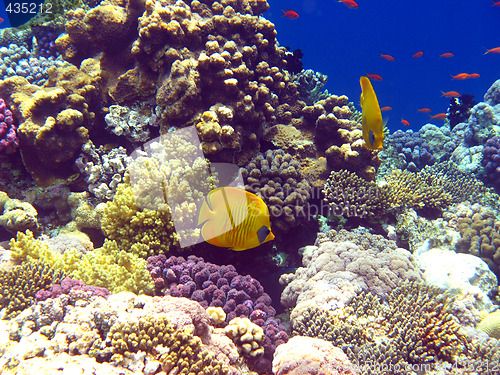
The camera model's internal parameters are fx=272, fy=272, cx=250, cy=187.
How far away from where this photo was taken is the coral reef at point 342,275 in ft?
10.1

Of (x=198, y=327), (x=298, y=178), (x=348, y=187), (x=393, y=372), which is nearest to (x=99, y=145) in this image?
(x=298, y=178)

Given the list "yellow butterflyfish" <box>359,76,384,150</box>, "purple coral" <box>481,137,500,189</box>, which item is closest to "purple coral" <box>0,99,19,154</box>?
"yellow butterflyfish" <box>359,76,384,150</box>

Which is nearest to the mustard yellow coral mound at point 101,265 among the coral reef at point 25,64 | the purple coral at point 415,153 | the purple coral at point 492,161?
the coral reef at point 25,64

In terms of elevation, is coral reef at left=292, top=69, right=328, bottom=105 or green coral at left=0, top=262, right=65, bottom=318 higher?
coral reef at left=292, top=69, right=328, bottom=105

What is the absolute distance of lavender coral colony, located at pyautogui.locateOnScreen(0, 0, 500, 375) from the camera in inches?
86.9

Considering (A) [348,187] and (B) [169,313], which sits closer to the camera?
(B) [169,313]

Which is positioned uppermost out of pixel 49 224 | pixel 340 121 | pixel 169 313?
pixel 340 121

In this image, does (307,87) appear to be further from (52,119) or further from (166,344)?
(166,344)

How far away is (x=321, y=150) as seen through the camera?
205 inches

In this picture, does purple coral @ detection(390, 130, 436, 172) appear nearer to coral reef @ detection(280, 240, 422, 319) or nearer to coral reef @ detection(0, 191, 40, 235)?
coral reef @ detection(280, 240, 422, 319)

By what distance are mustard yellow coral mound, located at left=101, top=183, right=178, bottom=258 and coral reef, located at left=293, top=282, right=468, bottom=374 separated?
183 cm

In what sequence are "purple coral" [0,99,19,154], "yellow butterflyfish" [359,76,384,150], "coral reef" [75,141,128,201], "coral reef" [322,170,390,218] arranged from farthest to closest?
"coral reef" [322,170,390,218] < "coral reef" [75,141,128,201] < "purple coral" [0,99,19,154] < "yellow butterflyfish" [359,76,384,150]

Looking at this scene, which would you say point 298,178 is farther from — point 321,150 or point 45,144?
point 45,144

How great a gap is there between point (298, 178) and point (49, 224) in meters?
3.96
